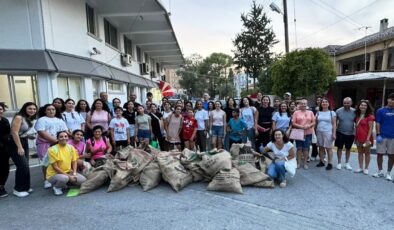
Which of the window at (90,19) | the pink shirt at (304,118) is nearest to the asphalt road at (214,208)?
the pink shirt at (304,118)

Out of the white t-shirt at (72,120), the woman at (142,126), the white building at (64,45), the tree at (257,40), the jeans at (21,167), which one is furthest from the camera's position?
the tree at (257,40)

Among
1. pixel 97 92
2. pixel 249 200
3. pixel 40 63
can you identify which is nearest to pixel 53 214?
pixel 249 200

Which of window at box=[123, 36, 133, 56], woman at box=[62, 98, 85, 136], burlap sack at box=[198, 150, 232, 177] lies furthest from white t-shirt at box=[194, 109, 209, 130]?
window at box=[123, 36, 133, 56]

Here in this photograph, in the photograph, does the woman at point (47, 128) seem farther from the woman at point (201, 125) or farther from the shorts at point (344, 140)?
the shorts at point (344, 140)

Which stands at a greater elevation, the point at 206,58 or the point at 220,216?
the point at 206,58

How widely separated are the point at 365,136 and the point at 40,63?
8382mm

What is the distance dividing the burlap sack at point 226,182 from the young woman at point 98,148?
214cm

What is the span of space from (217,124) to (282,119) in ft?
4.99

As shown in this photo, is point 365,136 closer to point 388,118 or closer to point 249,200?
point 388,118

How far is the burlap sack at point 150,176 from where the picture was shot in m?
4.33

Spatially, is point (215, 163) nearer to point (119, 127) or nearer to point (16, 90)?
point (119, 127)

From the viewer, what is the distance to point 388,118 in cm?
449

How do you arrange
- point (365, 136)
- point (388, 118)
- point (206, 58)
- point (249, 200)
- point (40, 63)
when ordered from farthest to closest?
point (206, 58) → point (40, 63) → point (365, 136) → point (388, 118) → point (249, 200)

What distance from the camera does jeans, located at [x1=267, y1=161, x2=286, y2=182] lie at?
4.43 meters
